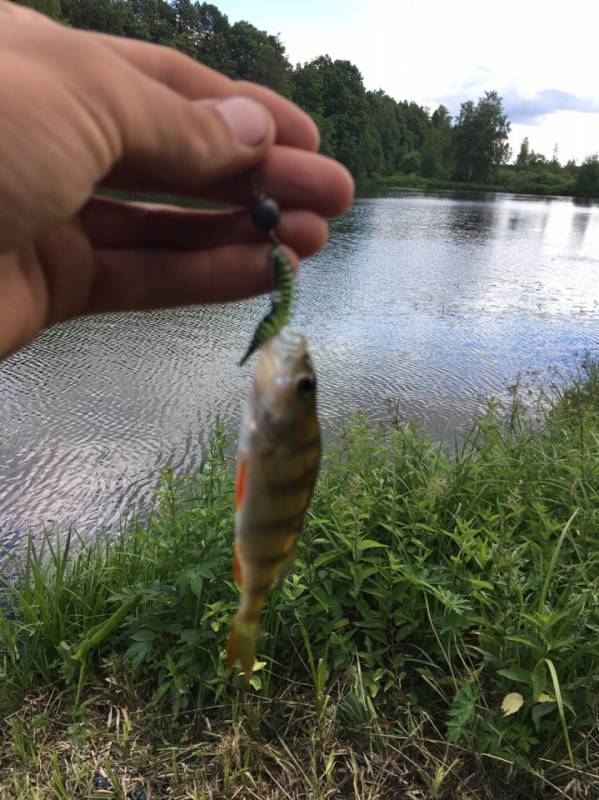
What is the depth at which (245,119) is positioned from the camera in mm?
1527

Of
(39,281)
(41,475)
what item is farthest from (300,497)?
(41,475)

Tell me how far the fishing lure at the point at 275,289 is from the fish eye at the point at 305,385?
14 cm

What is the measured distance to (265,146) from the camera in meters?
1.58

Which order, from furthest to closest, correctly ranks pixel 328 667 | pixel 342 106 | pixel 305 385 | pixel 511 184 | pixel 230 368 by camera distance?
pixel 511 184
pixel 342 106
pixel 230 368
pixel 328 667
pixel 305 385

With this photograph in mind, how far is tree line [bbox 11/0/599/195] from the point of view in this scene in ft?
193

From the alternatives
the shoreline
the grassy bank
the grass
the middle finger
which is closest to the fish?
the middle finger

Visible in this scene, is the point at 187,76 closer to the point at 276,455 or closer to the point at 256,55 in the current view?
the point at 276,455

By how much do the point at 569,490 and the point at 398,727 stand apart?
1.75 m

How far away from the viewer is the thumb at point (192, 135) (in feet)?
4.53

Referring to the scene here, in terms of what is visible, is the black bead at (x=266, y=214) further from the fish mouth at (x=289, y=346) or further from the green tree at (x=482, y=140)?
the green tree at (x=482, y=140)

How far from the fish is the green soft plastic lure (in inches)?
0.8

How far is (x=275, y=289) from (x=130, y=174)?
0.71m

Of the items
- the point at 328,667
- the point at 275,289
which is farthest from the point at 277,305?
the point at 328,667

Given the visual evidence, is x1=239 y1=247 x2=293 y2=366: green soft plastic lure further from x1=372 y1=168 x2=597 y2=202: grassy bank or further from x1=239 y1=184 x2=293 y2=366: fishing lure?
x1=372 y1=168 x2=597 y2=202: grassy bank
